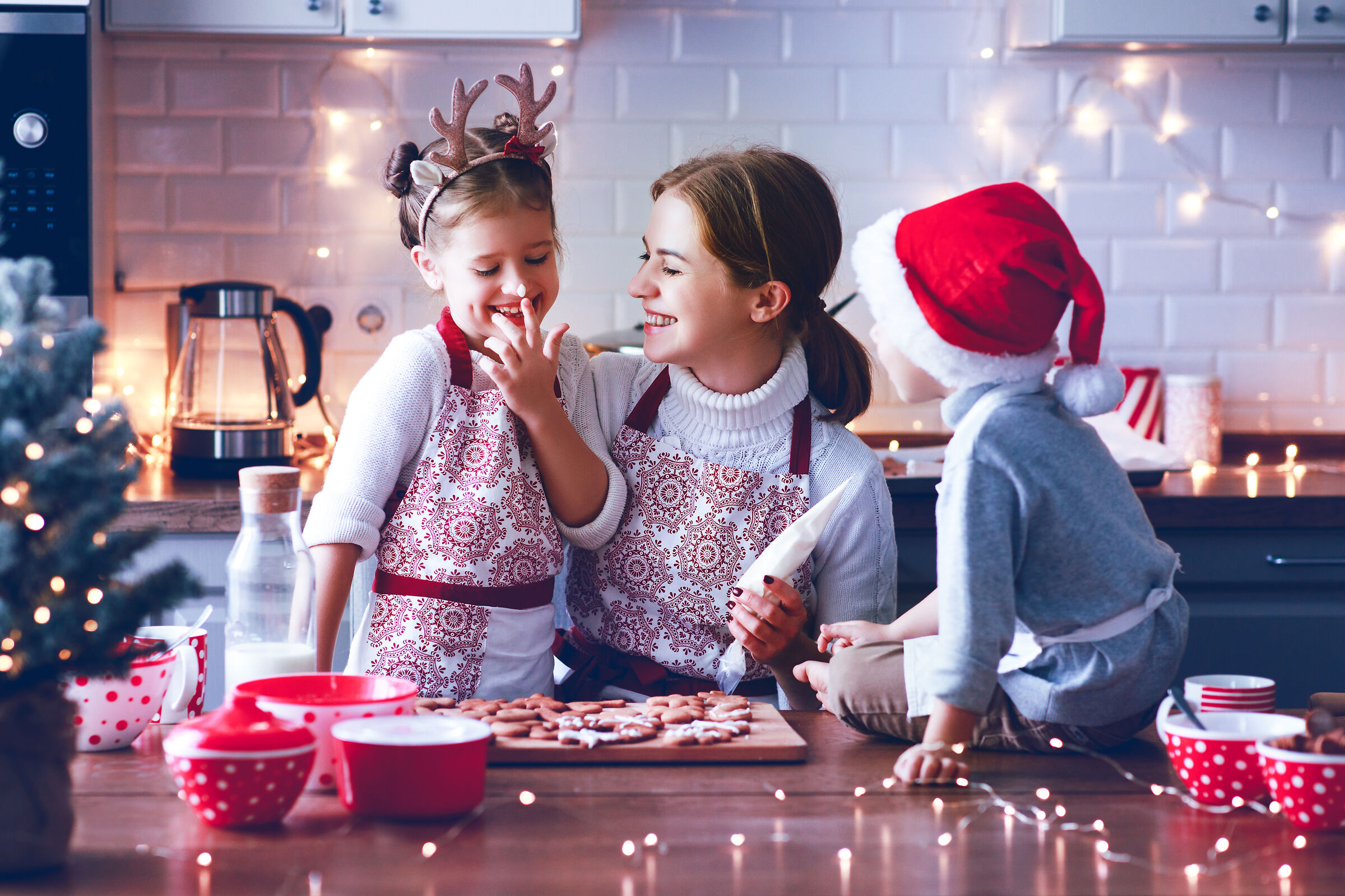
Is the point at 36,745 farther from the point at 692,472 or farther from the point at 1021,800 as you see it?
the point at 692,472

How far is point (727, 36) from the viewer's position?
2.64 metres

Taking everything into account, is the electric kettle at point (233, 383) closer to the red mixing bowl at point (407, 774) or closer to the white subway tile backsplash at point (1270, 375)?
the red mixing bowl at point (407, 774)

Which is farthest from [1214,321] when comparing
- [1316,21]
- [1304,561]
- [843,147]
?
[843,147]

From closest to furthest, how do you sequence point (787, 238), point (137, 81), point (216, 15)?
point (787, 238)
point (216, 15)
point (137, 81)

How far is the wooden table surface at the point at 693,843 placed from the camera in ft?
2.48

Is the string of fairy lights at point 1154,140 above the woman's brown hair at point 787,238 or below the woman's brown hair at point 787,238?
above

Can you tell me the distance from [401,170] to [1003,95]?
1.59 meters

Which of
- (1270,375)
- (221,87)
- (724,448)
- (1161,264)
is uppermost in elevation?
(221,87)

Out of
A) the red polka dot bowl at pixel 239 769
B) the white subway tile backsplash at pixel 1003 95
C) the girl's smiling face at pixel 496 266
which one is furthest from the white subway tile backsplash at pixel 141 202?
the red polka dot bowl at pixel 239 769

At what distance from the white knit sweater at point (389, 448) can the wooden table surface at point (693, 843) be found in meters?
0.47

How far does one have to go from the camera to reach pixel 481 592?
4.89 feet

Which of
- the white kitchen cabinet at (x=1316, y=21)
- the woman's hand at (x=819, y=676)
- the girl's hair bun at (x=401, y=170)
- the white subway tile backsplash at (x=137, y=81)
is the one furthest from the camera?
the white subway tile backsplash at (x=137, y=81)

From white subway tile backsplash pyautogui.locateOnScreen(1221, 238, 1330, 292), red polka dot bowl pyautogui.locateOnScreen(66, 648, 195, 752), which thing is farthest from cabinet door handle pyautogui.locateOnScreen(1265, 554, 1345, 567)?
red polka dot bowl pyautogui.locateOnScreen(66, 648, 195, 752)

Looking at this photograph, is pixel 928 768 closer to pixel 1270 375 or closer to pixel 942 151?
pixel 942 151
